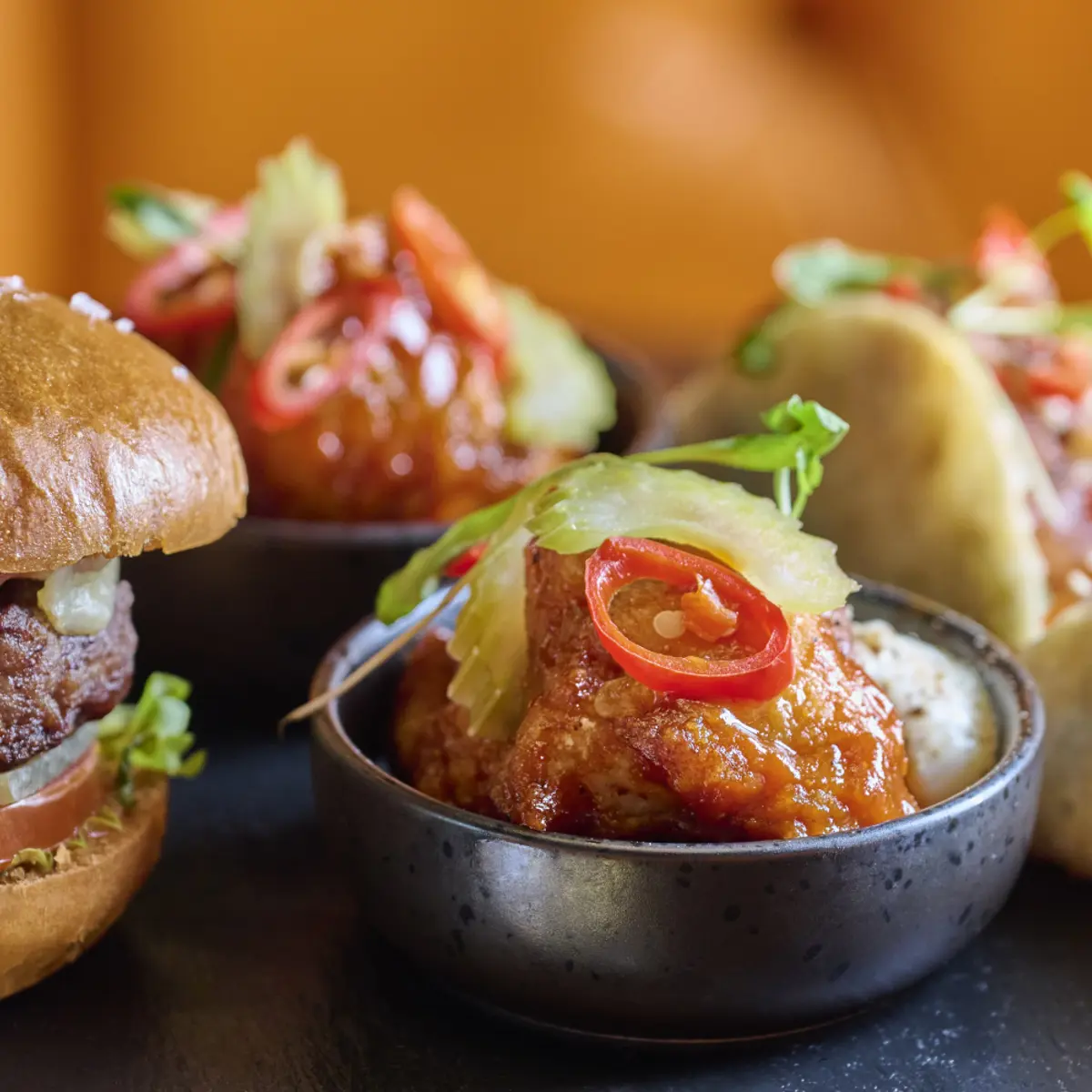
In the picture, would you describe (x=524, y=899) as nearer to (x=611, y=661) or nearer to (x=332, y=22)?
(x=611, y=661)

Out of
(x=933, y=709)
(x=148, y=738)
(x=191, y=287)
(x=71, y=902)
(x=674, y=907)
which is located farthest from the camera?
(x=191, y=287)

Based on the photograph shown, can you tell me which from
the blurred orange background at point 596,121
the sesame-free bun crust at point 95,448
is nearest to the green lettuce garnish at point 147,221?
the sesame-free bun crust at point 95,448

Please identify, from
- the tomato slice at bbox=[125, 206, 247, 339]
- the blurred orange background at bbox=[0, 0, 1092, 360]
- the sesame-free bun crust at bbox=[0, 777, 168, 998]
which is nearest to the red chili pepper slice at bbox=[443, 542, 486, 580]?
the sesame-free bun crust at bbox=[0, 777, 168, 998]

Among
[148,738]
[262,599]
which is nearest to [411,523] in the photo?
[262,599]

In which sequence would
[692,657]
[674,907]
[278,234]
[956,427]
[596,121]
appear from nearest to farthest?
[674,907], [692,657], [956,427], [278,234], [596,121]

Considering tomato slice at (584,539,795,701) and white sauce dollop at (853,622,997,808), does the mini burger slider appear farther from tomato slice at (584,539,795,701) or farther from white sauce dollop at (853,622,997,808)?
white sauce dollop at (853,622,997,808)

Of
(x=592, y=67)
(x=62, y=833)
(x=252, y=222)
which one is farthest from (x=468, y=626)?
(x=592, y=67)

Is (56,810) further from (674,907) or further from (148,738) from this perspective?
(674,907)
